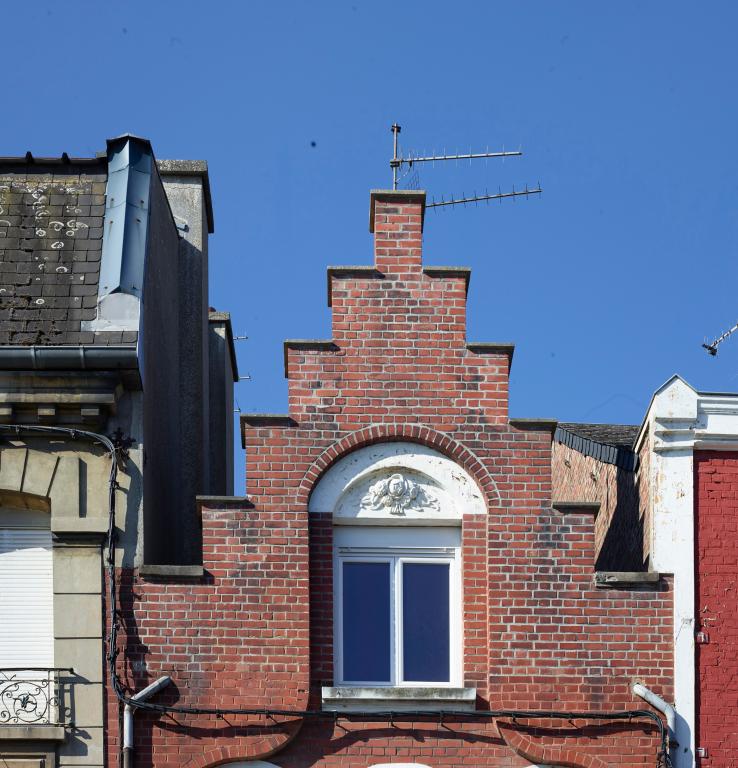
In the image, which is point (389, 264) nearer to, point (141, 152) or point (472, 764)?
point (141, 152)

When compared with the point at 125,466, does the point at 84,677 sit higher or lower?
lower

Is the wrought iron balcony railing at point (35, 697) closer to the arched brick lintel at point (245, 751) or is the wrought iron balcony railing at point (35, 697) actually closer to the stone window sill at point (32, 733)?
the stone window sill at point (32, 733)

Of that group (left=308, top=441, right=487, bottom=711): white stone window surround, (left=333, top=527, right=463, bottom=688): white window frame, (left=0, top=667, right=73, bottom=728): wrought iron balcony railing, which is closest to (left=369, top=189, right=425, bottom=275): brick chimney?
(left=308, top=441, right=487, bottom=711): white stone window surround

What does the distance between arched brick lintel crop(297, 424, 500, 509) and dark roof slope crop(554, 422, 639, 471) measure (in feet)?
6.84

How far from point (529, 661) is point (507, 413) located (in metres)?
2.49

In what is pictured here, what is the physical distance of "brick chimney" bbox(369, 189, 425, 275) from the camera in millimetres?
18516

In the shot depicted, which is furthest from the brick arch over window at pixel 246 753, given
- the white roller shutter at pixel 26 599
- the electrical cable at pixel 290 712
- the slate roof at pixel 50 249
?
the slate roof at pixel 50 249

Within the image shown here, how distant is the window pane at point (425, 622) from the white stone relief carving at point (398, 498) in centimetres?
58

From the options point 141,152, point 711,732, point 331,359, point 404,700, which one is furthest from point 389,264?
point 711,732

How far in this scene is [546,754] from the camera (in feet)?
56.9

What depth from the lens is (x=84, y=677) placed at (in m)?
17.1

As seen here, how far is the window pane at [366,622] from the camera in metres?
17.8

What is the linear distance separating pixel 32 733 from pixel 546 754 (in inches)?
193

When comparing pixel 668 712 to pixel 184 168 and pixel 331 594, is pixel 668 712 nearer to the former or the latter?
pixel 331 594
